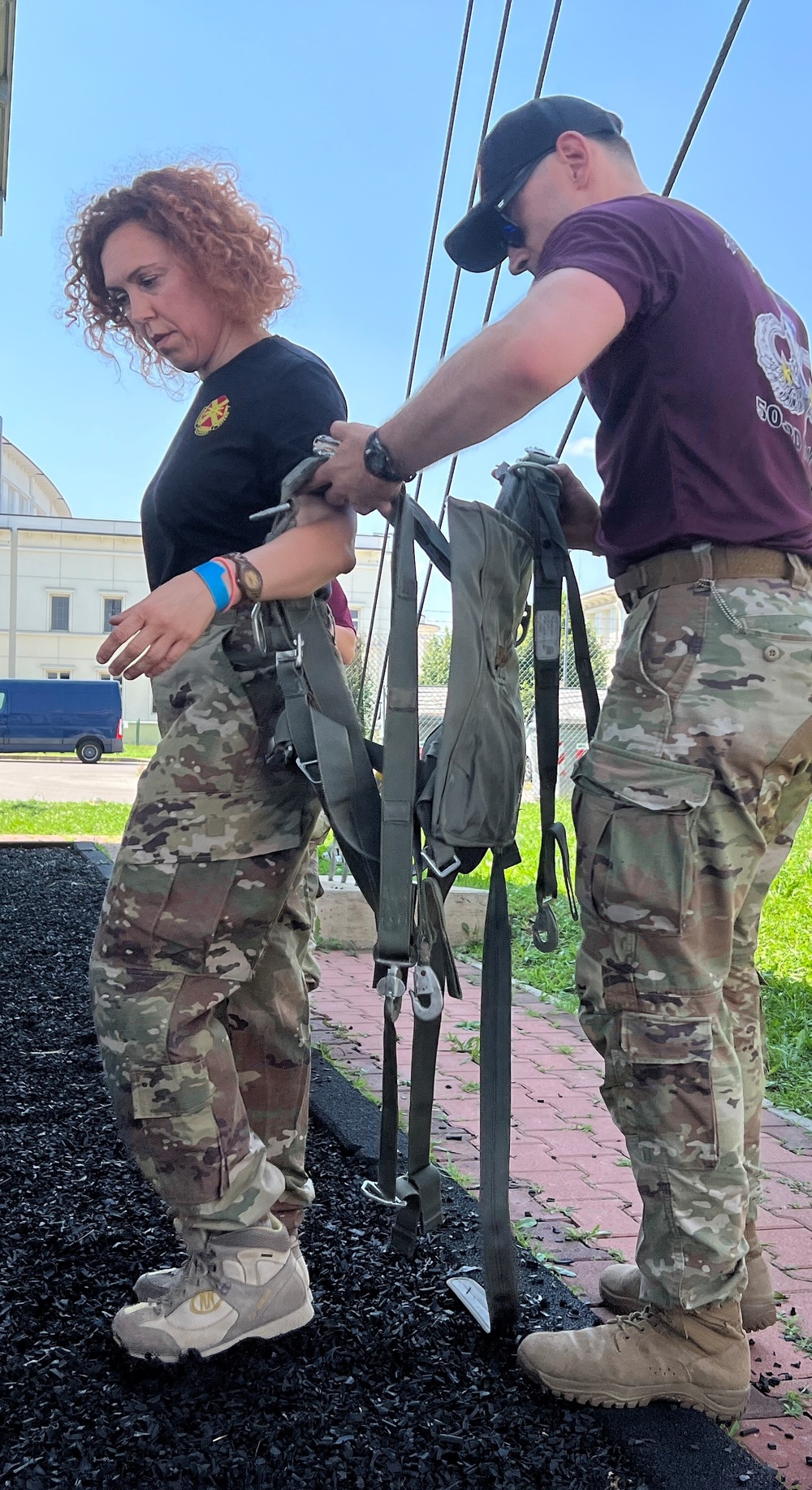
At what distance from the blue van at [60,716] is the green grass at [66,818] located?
13.2m

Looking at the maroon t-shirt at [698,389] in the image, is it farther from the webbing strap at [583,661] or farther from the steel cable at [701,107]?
the steel cable at [701,107]

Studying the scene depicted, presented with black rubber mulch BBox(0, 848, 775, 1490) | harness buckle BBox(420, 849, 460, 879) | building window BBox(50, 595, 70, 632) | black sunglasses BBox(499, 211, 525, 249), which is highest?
building window BBox(50, 595, 70, 632)

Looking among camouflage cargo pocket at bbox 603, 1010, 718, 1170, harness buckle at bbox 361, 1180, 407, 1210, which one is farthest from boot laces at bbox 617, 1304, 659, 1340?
harness buckle at bbox 361, 1180, 407, 1210

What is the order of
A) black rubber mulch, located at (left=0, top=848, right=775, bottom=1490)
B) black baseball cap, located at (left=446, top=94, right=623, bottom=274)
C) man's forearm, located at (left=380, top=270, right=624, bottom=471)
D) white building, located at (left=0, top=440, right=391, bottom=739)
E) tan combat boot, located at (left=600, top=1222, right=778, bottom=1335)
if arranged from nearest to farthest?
man's forearm, located at (left=380, top=270, right=624, bottom=471)
black rubber mulch, located at (left=0, top=848, right=775, bottom=1490)
black baseball cap, located at (left=446, top=94, right=623, bottom=274)
tan combat boot, located at (left=600, top=1222, right=778, bottom=1335)
white building, located at (left=0, top=440, right=391, bottom=739)

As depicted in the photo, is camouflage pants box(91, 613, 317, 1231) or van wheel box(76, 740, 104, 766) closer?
camouflage pants box(91, 613, 317, 1231)

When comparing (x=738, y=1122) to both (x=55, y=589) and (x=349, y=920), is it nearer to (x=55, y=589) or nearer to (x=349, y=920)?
(x=349, y=920)

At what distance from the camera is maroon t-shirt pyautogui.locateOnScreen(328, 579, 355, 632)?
8.50ft

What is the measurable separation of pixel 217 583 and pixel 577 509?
694mm

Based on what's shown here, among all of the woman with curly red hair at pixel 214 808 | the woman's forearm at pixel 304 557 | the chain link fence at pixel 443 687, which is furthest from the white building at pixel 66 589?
the woman's forearm at pixel 304 557

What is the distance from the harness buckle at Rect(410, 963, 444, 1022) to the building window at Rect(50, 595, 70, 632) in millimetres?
45082

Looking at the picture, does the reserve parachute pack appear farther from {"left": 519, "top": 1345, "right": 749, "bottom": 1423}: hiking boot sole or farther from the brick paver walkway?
the brick paver walkway

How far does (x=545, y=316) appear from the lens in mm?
1543

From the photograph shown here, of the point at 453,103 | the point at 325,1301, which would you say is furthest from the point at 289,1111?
the point at 453,103

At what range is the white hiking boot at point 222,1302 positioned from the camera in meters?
1.91
